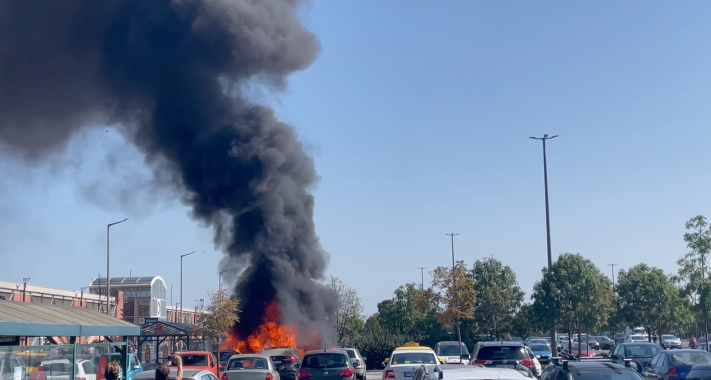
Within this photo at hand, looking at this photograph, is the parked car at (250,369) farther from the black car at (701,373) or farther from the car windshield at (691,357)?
the car windshield at (691,357)

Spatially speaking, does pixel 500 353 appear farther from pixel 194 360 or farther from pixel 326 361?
pixel 194 360

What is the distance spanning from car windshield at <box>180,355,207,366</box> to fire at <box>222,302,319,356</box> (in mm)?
17952

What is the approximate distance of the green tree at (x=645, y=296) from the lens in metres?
37.2

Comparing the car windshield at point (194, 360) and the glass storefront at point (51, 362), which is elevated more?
the glass storefront at point (51, 362)

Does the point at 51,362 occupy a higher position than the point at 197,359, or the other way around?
the point at 51,362

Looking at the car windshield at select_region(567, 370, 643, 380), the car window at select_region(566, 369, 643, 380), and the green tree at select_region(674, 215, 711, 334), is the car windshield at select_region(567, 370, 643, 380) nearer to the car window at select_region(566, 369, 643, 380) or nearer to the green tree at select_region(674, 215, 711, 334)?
the car window at select_region(566, 369, 643, 380)

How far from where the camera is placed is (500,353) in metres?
19.1

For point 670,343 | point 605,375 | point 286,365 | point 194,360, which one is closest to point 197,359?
point 194,360

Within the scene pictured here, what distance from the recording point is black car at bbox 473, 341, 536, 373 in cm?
1864

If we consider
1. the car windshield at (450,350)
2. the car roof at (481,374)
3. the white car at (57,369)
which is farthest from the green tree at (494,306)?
the car roof at (481,374)

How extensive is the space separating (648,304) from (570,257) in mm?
6471

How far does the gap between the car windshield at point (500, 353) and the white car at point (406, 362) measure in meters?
1.28

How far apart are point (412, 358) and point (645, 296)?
23127 mm

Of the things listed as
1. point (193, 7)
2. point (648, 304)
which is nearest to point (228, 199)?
point (193, 7)
